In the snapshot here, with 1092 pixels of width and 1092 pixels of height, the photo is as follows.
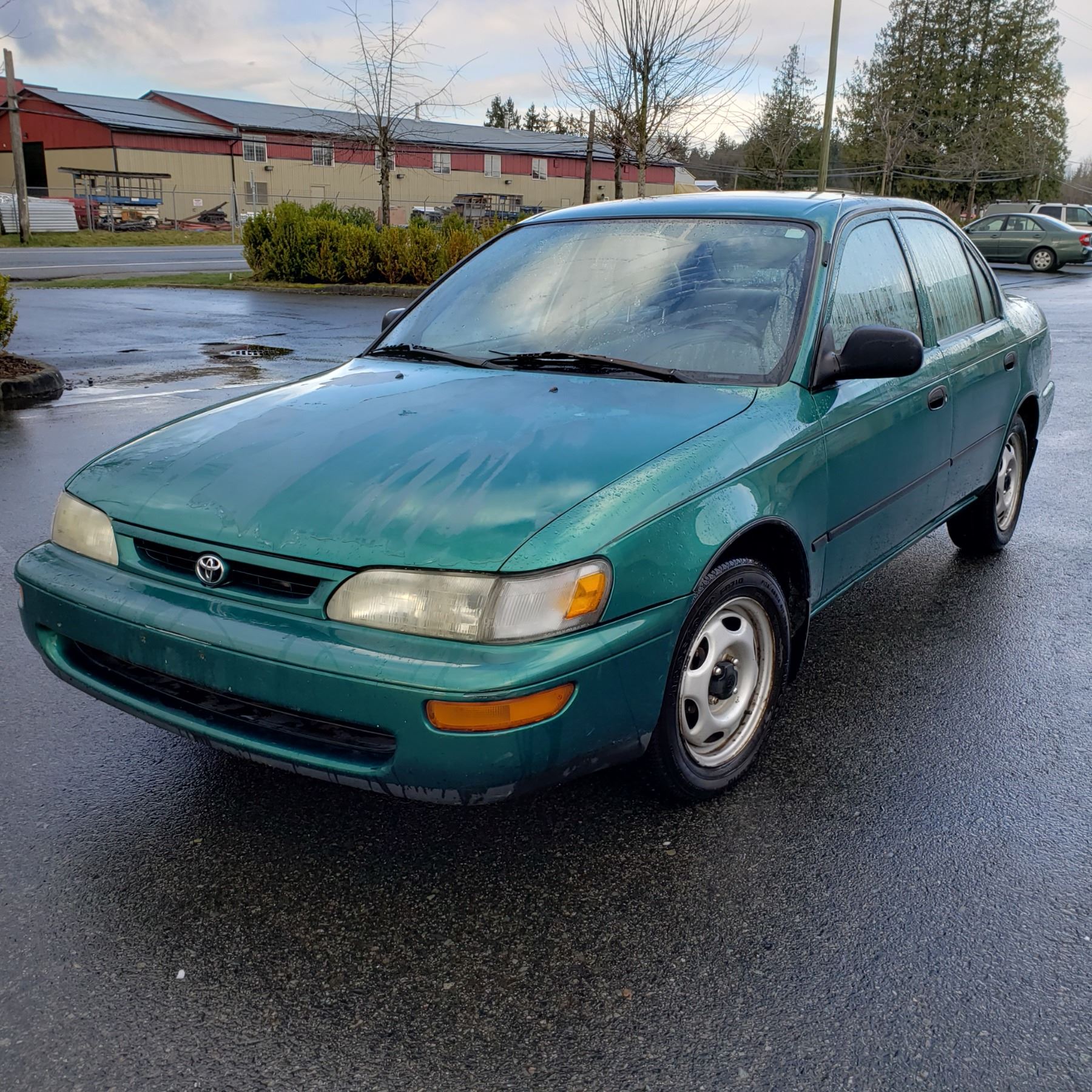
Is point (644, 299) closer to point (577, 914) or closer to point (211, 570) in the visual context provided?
point (211, 570)

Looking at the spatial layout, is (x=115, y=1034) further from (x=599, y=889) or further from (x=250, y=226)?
(x=250, y=226)

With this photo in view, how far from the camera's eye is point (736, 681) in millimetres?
3094

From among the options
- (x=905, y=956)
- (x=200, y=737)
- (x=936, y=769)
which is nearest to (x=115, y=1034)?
(x=200, y=737)

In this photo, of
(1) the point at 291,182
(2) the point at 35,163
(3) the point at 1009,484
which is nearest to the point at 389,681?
(3) the point at 1009,484

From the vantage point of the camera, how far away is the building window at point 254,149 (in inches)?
2261

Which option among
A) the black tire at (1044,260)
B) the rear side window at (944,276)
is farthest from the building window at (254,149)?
the rear side window at (944,276)

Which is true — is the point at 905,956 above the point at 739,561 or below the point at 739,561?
below

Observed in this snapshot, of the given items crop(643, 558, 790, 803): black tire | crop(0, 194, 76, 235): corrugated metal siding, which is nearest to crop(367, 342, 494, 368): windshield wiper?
crop(643, 558, 790, 803): black tire

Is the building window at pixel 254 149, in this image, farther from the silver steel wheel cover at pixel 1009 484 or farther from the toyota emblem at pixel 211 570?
the toyota emblem at pixel 211 570

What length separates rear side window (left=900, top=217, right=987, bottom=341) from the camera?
425 centimetres

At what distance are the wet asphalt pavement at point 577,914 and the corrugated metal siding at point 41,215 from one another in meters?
39.0

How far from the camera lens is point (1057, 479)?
688 cm

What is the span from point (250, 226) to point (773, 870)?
846 inches

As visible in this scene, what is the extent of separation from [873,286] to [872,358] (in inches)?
27.9
